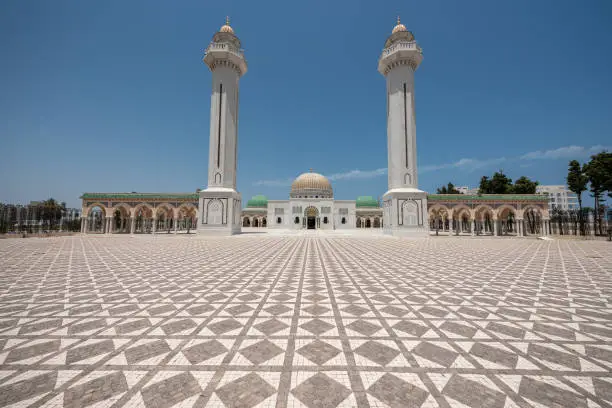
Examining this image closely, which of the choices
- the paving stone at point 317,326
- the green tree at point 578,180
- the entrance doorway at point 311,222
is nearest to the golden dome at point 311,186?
the entrance doorway at point 311,222

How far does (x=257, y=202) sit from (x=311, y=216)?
16196 millimetres

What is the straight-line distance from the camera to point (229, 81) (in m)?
28.0

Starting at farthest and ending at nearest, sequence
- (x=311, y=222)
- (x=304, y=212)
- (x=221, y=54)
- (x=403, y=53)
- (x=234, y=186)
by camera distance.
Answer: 1. (x=311, y=222)
2. (x=304, y=212)
3. (x=234, y=186)
4. (x=221, y=54)
5. (x=403, y=53)

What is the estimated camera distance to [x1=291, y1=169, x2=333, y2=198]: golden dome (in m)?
53.1

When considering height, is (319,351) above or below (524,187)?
below

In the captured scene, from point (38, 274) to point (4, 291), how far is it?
203 centimetres

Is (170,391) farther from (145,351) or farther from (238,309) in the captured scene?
(238,309)

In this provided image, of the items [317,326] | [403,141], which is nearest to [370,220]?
[403,141]

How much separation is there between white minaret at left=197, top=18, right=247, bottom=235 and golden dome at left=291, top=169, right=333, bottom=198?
25.8 metres

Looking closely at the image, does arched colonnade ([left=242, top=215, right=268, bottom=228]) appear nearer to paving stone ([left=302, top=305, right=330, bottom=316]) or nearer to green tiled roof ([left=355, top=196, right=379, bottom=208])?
green tiled roof ([left=355, top=196, right=379, bottom=208])

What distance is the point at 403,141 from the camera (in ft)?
89.9

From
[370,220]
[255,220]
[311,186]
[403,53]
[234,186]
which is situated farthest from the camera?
[255,220]

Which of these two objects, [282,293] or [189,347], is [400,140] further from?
[189,347]

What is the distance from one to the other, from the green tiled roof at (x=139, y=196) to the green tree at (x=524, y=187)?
146ft
